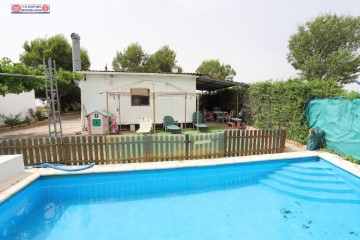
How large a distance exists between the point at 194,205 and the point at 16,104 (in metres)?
19.1

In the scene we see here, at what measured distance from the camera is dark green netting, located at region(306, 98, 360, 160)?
6738 millimetres

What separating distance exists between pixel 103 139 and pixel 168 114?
23.8ft

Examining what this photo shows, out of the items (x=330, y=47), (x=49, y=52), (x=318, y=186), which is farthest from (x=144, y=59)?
(x=318, y=186)

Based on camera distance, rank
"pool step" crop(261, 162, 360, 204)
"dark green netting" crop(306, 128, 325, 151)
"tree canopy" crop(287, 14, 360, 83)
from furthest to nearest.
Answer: "tree canopy" crop(287, 14, 360, 83), "dark green netting" crop(306, 128, 325, 151), "pool step" crop(261, 162, 360, 204)

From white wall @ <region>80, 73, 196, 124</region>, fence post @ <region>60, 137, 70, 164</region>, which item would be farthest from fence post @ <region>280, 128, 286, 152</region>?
fence post @ <region>60, 137, 70, 164</region>

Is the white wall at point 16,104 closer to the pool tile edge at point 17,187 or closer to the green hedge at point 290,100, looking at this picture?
the pool tile edge at point 17,187

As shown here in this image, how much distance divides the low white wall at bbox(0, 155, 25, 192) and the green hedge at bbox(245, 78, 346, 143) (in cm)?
1097

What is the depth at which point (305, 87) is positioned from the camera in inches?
352

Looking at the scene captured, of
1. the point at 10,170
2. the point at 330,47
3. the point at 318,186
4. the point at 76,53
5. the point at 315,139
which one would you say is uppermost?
the point at 330,47

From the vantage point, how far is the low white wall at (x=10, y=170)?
479cm

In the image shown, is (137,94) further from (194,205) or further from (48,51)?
(48,51)

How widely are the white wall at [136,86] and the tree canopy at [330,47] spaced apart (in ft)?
68.9

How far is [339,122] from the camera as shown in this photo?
738 centimetres

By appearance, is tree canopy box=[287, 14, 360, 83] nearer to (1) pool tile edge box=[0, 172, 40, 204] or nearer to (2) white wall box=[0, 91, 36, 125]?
(1) pool tile edge box=[0, 172, 40, 204]
